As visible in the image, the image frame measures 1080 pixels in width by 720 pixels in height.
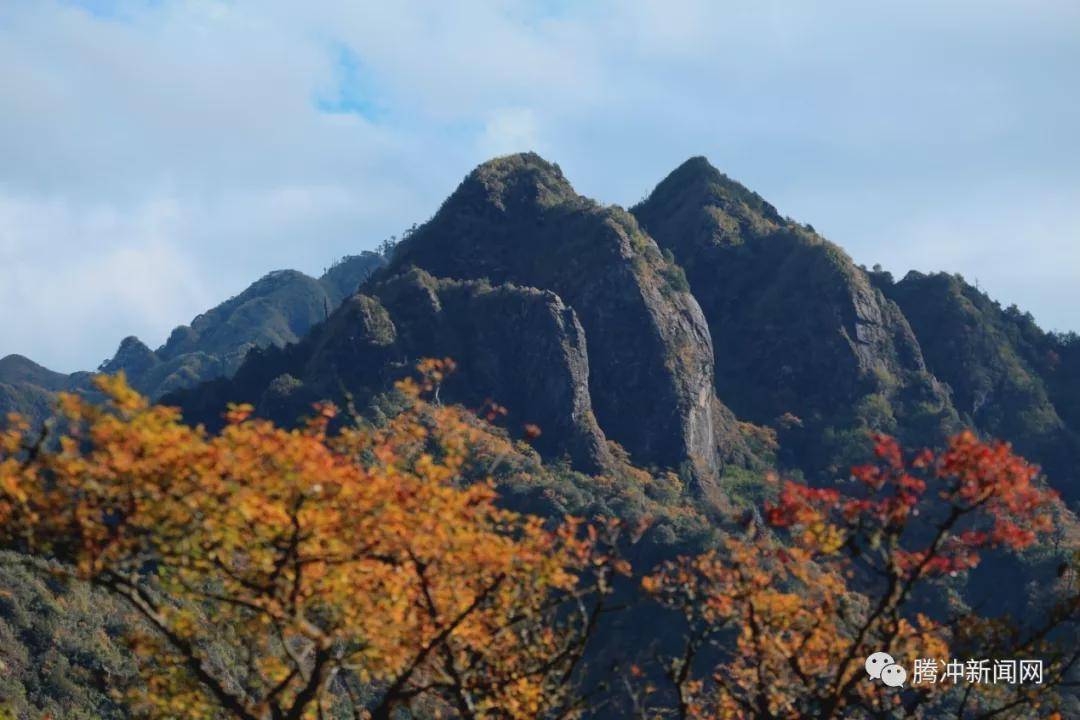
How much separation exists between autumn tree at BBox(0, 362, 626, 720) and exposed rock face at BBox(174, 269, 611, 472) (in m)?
123

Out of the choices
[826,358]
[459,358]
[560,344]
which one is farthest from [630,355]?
[826,358]

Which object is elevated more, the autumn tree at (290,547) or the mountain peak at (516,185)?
the mountain peak at (516,185)

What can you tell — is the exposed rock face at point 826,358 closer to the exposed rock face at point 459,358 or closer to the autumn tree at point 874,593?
the exposed rock face at point 459,358

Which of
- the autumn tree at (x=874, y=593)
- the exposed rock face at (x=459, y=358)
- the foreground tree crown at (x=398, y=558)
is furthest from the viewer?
the exposed rock face at (x=459, y=358)

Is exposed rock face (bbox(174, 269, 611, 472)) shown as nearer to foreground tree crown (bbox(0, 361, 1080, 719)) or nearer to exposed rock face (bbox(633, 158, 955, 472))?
exposed rock face (bbox(633, 158, 955, 472))

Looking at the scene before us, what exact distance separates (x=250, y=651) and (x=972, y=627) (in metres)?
11.8

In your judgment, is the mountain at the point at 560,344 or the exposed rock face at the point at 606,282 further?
the exposed rock face at the point at 606,282

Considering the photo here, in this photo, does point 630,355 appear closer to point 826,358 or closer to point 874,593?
point 826,358

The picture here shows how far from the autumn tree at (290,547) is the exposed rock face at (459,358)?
122716mm

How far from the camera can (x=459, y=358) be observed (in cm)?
15325

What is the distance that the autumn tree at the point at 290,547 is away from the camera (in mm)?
16281

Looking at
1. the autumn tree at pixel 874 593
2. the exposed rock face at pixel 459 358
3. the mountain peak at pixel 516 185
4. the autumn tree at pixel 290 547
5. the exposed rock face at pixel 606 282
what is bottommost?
the autumn tree at pixel 290 547

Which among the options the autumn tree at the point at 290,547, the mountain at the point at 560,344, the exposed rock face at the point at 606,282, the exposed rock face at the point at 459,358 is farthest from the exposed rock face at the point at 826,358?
the autumn tree at the point at 290,547

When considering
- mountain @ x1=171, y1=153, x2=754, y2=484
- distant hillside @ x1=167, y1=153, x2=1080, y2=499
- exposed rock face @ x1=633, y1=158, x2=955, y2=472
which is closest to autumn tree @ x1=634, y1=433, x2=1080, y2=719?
distant hillside @ x1=167, y1=153, x2=1080, y2=499
